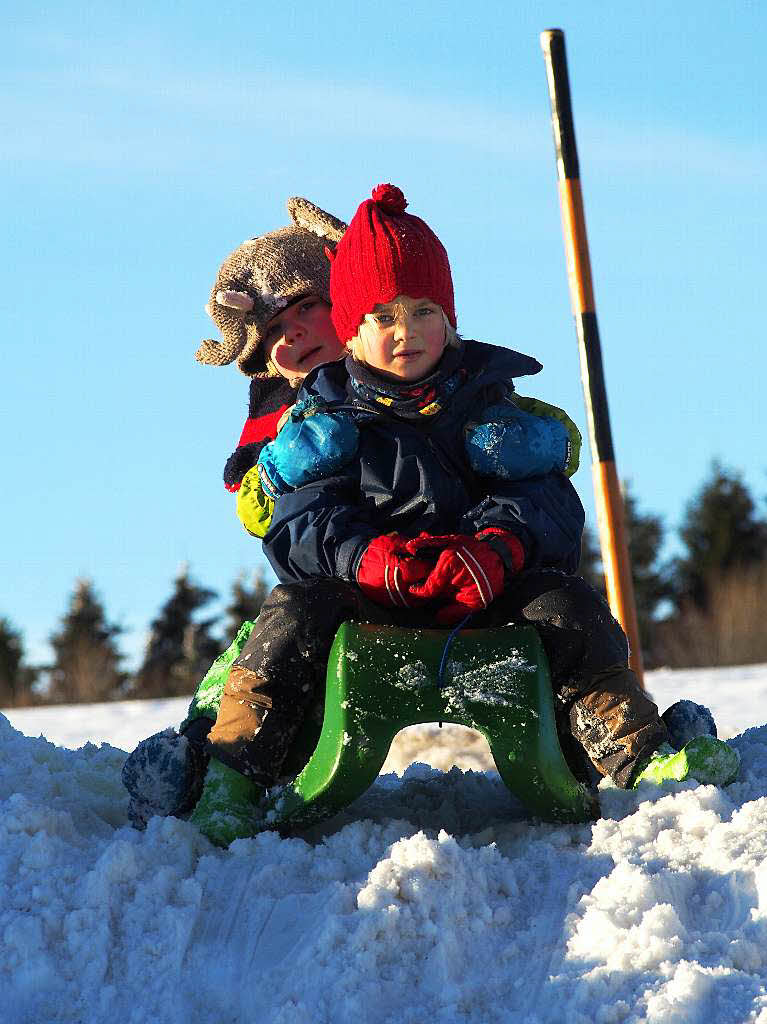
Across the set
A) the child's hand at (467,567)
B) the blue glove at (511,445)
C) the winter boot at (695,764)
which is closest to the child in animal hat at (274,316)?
the blue glove at (511,445)

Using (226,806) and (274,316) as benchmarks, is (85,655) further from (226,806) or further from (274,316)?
(226,806)

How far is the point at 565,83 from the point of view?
218 inches

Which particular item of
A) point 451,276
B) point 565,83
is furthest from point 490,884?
point 565,83

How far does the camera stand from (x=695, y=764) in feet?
9.96

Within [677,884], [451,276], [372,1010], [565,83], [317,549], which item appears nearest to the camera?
[372,1010]

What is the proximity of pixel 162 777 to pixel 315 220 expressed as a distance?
1.99m

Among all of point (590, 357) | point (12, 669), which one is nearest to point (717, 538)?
point (12, 669)

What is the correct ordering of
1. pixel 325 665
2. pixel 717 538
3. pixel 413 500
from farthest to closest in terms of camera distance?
1. pixel 717 538
2. pixel 413 500
3. pixel 325 665

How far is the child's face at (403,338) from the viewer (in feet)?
10.7

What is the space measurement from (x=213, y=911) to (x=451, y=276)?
5.31 feet

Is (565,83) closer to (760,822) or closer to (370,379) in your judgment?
(370,379)

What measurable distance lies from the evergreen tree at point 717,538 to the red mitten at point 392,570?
68.3ft

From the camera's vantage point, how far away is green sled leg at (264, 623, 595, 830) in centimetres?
293

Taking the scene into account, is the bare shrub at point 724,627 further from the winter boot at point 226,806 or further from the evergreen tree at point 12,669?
the winter boot at point 226,806
